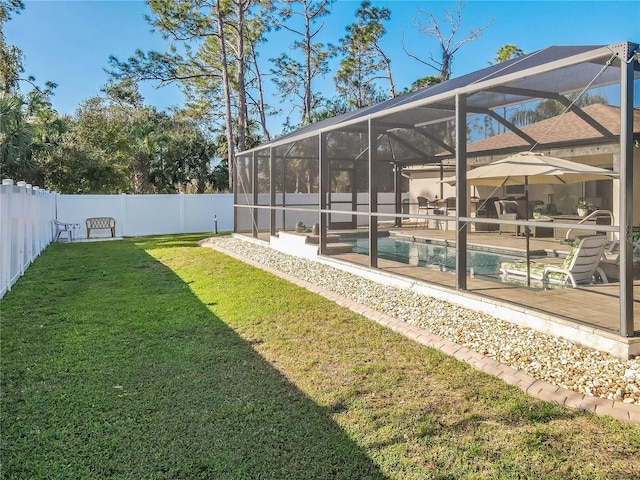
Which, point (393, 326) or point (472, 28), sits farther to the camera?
point (472, 28)

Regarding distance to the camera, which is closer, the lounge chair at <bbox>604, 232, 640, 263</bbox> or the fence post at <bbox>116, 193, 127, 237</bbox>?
the lounge chair at <bbox>604, 232, 640, 263</bbox>

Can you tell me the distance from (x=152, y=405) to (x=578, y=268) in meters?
5.42

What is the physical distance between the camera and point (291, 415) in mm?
3230

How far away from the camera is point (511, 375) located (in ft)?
12.3

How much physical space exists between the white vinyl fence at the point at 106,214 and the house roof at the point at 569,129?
9.13 m

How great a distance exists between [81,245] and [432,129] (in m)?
10.9

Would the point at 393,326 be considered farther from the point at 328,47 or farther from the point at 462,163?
the point at 328,47

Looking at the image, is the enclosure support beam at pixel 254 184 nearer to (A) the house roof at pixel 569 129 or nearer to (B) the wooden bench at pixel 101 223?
(A) the house roof at pixel 569 129

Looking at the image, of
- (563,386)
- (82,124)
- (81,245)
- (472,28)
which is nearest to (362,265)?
(563,386)

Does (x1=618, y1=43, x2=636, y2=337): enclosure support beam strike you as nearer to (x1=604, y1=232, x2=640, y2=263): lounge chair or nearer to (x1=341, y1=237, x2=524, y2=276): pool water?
(x1=604, y1=232, x2=640, y2=263): lounge chair

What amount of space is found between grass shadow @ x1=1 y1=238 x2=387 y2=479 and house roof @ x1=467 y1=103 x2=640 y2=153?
542cm

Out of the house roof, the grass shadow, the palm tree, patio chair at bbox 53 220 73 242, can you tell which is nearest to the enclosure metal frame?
the house roof

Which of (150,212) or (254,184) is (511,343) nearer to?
(254,184)

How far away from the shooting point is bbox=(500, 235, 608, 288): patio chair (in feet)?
19.6
